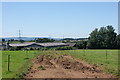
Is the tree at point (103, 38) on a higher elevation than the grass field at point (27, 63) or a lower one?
higher

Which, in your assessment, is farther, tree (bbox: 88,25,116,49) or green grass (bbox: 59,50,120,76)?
tree (bbox: 88,25,116,49)

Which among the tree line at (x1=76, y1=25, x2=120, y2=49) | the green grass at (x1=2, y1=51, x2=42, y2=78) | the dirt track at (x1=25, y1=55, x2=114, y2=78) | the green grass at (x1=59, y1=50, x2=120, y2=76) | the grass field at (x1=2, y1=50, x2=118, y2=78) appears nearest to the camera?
the green grass at (x1=2, y1=51, x2=42, y2=78)

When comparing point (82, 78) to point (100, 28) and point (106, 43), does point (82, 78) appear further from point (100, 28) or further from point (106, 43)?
point (100, 28)

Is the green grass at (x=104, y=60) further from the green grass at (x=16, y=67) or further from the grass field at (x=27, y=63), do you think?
the green grass at (x=16, y=67)

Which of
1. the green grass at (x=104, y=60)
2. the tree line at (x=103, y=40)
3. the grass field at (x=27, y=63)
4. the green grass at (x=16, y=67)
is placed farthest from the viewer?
the tree line at (x=103, y=40)

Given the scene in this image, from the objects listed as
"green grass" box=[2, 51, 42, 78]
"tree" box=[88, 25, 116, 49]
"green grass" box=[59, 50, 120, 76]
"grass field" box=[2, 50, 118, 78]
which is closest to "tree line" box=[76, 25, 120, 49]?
"tree" box=[88, 25, 116, 49]

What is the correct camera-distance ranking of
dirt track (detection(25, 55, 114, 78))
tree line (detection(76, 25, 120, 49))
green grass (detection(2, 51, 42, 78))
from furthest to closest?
tree line (detection(76, 25, 120, 49))
dirt track (detection(25, 55, 114, 78))
green grass (detection(2, 51, 42, 78))

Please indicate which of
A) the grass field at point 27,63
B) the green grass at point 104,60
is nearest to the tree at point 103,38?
the green grass at point 104,60

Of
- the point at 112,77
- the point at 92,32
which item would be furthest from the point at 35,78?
the point at 92,32

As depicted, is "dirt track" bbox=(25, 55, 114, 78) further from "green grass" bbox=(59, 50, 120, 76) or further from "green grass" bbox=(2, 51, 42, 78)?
"green grass" bbox=(59, 50, 120, 76)

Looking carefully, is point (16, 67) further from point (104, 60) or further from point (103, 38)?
point (103, 38)

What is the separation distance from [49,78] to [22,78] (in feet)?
5.39

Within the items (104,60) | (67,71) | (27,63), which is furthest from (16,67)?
(104,60)

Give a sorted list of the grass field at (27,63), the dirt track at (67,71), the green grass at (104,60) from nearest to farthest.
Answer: the dirt track at (67,71) < the grass field at (27,63) < the green grass at (104,60)
